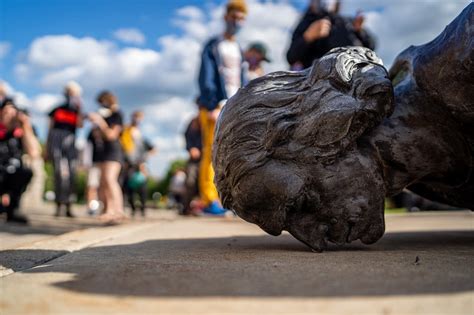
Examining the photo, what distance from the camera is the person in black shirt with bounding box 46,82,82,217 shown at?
21.9ft

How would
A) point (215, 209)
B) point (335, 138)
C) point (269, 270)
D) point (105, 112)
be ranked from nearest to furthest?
point (269, 270) → point (335, 138) → point (215, 209) → point (105, 112)

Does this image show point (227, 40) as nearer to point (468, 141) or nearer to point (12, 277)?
point (468, 141)

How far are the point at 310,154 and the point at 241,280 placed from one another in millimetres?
676

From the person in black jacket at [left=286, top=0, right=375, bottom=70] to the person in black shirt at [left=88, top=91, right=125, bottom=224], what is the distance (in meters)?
2.50

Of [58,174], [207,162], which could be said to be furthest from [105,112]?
[207,162]

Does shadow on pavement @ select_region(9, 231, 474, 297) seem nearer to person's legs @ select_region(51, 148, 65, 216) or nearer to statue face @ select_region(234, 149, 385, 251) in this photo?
statue face @ select_region(234, 149, 385, 251)

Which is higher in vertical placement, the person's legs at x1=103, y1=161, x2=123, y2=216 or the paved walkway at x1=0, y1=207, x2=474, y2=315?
the person's legs at x1=103, y1=161, x2=123, y2=216

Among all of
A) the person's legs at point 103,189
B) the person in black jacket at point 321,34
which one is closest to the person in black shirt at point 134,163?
the person's legs at point 103,189

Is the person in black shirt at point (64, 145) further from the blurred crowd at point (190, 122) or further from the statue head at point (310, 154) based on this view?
the statue head at point (310, 154)

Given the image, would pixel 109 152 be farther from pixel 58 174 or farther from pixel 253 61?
pixel 253 61

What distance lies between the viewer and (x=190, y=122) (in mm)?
7629

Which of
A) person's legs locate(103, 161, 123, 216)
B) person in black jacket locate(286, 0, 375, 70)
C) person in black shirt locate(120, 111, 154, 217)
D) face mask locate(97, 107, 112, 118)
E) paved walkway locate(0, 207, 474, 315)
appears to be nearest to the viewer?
paved walkway locate(0, 207, 474, 315)

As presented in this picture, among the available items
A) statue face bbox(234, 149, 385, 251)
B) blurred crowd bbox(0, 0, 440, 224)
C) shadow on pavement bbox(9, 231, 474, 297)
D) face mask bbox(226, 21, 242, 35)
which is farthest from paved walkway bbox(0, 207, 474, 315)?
face mask bbox(226, 21, 242, 35)

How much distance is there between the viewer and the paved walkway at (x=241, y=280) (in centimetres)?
117
